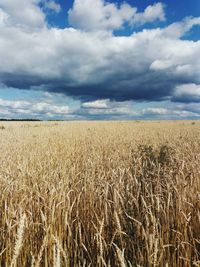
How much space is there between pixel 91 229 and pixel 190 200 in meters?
1.34

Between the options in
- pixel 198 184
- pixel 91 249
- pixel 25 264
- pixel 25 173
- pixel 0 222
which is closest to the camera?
pixel 25 264

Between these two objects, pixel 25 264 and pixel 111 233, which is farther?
pixel 111 233

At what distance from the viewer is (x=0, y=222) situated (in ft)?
12.4

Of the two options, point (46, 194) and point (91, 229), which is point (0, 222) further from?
point (91, 229)

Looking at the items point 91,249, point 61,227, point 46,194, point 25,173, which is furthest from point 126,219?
point 25,173

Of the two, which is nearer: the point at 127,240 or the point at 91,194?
the point at 127,240

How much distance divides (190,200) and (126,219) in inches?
37.4

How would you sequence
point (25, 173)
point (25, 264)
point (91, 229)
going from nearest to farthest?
point (25, 264) → point (91, 229) → point (25, 173)

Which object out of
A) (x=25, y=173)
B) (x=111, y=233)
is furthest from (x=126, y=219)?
(x=25, y=173)

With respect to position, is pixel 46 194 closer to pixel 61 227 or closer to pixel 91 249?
pixel 61 227

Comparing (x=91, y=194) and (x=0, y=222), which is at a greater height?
(x=91, y=194)

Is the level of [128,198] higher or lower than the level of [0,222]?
higher

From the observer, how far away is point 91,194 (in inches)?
157

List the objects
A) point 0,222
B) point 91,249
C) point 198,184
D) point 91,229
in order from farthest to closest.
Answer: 1. point 198,184
2. point 0,222
3. point 91,229
4. point 91,249
